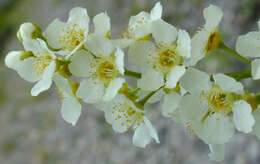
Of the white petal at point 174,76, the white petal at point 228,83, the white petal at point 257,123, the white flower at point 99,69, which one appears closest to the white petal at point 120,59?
the white flower at point 99,69

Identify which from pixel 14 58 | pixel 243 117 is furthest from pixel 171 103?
pixel 14 58

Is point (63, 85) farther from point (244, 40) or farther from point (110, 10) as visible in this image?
point (110, 10)

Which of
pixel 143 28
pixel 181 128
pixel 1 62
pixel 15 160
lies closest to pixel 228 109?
pixel 143 28

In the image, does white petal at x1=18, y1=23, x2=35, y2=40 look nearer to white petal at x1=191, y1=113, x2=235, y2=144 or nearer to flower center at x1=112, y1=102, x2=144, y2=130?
flower center at x1=112, y1=102, x2=144, y2=130

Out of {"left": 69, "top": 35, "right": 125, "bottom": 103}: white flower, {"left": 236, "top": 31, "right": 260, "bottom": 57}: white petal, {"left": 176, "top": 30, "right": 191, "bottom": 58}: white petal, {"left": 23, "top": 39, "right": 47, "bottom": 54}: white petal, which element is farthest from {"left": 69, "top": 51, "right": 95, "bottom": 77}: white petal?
{"left": 236, "top": 31, "right": 260, "bottom": 57}: white petal

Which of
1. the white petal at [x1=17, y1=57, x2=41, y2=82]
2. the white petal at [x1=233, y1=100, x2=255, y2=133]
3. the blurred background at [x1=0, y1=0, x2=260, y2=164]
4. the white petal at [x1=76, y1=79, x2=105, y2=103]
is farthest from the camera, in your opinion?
the blurred background at [x1=0, y1=0, x2=260, y2=164]

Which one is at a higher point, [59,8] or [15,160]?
[59,8]
